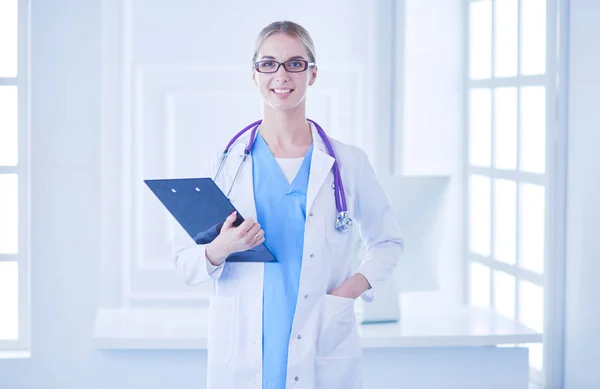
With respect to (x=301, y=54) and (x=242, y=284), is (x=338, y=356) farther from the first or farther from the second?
(x=301, y=54)

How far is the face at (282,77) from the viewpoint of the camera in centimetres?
211

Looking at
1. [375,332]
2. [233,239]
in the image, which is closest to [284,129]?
[233,239]

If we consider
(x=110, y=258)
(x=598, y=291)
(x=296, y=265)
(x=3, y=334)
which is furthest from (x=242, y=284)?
(x=3, y=334)

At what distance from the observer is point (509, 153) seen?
12.7 ft

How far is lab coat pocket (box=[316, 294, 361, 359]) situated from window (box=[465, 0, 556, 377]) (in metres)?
1.59

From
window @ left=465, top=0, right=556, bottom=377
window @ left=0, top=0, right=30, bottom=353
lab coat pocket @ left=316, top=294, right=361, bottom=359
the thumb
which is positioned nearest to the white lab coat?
Answer: lab coat pocket @ left=316, top=294, right=361, bottom=359

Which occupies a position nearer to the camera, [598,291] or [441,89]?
[598,291]

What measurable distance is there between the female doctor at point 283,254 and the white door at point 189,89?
1.78 meters

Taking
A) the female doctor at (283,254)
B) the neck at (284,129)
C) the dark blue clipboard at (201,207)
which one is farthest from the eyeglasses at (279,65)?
the dark blue clipboard at (201,207)

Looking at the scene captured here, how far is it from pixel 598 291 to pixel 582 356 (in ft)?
0.94

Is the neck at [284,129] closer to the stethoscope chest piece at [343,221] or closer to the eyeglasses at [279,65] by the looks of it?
the eyeglasses at [279,65]

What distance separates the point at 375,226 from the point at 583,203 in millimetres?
1294

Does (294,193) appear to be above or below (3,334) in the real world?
above

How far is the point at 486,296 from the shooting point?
4.11 m
